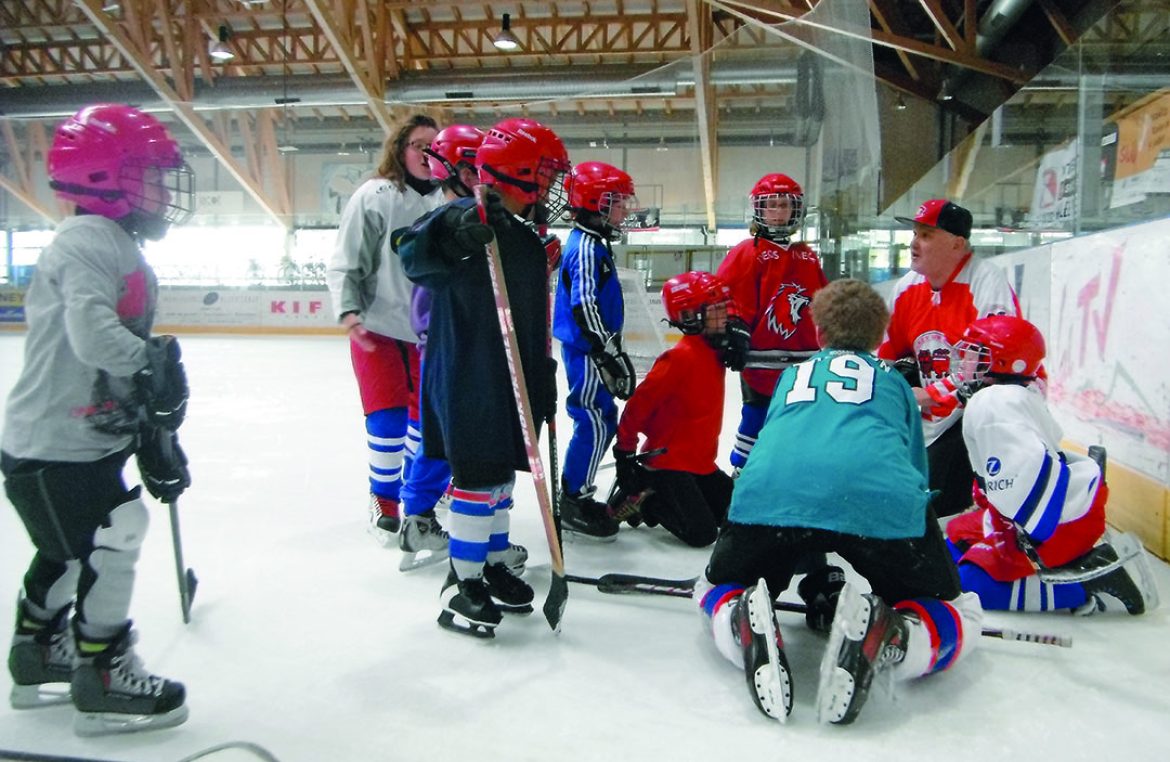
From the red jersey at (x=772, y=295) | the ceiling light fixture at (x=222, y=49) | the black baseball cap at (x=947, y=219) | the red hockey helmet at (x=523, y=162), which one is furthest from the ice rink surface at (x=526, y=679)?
the ceiling light fixture at (x=222, y=49)

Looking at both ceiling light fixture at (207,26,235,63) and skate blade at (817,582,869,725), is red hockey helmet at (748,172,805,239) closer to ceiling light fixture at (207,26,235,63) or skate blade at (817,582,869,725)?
skate blade at (817,582,869,725)

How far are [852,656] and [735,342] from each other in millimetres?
1351

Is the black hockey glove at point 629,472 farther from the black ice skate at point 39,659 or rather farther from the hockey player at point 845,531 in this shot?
the black ice skate at point 39,659

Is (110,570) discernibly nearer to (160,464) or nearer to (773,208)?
(160,464)

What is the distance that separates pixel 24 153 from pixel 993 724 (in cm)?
1263

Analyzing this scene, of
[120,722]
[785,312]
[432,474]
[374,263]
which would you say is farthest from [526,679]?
[785,312]

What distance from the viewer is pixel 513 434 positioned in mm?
1892

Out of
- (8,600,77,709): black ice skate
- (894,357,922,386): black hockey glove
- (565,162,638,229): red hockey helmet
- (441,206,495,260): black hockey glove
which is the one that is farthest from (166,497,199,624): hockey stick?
(894,357,922,386): black hockey glove

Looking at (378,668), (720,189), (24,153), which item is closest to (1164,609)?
(378,668)

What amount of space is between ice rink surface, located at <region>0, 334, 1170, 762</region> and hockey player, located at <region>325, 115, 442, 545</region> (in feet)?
1.10

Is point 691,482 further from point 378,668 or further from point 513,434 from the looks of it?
point 378,668

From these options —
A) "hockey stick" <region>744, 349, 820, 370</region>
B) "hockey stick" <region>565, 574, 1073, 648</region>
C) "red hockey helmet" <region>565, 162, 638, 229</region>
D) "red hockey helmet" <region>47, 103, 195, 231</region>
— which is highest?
"red hockey helmet" <region>47, 103, 195, 231</region>

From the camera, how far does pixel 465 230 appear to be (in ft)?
5.59

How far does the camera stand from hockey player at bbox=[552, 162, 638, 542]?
2514mm
